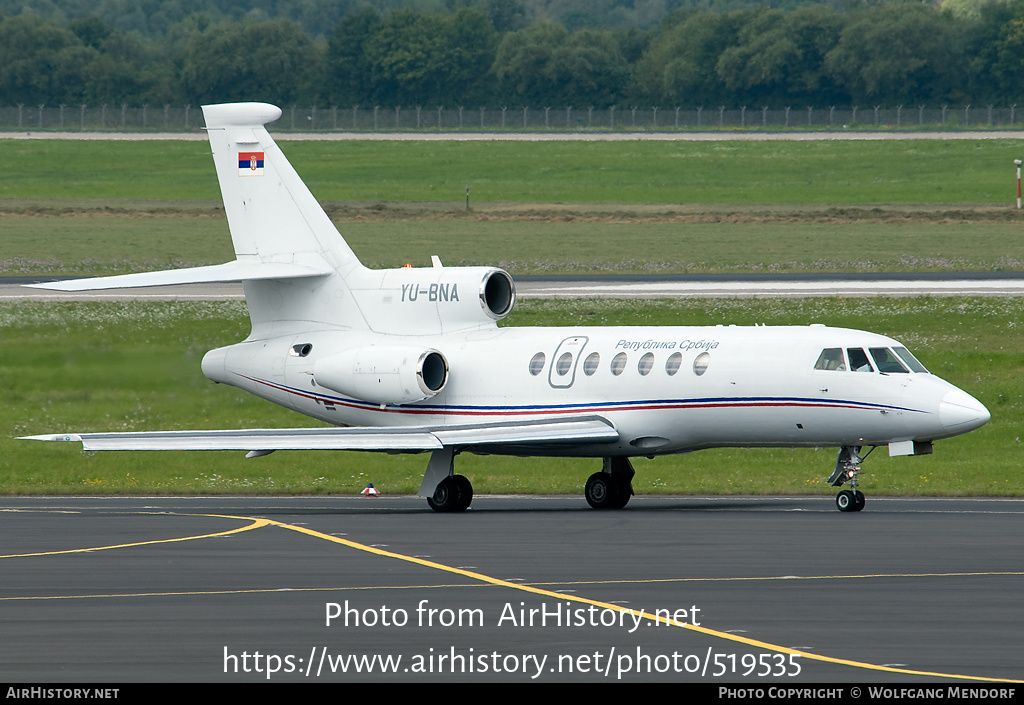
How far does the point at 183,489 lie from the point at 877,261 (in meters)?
41.2

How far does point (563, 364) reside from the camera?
3256cm

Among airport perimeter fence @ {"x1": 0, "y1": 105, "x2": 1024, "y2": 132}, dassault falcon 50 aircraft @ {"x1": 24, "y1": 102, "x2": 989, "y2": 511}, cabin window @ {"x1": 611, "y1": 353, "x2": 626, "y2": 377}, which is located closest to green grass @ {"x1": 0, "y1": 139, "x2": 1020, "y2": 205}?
airport perimeter fence @ {"x1": 0, "y1": 105, "x2": 1024, "y2": 132}

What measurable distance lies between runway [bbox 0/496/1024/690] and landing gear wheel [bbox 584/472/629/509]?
1.71 metres

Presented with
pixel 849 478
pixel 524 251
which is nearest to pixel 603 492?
pixel 849 478

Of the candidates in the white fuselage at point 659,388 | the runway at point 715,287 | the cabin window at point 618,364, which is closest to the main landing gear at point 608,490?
the white fuselage at point 659,388

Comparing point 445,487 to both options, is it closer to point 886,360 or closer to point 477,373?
point 477,373

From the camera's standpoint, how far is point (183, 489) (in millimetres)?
37594

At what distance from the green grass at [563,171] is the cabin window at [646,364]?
77028 millimetres

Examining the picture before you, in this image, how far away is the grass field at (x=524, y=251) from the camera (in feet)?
131

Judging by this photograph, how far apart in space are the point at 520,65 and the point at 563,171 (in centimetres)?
4174

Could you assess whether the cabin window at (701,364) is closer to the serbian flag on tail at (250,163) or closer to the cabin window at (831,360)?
the cabin window at (831,360)

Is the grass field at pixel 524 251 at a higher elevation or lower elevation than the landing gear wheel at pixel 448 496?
lower

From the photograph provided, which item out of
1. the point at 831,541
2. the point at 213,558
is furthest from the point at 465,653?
the point at 831,541
